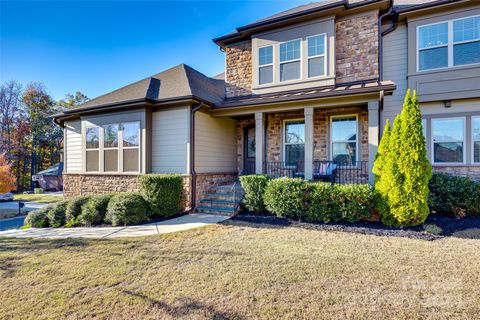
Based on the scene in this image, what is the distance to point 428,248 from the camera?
15.0 feet

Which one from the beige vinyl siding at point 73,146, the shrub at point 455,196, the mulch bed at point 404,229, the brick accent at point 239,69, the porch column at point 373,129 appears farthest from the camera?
the beige vinyl siding at point 73,146

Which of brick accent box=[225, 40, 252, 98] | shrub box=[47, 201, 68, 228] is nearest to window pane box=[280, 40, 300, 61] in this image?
brick accent box=[225, 40, 252, 98]

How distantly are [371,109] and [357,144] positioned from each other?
182cm

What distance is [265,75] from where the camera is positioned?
30.9 feet

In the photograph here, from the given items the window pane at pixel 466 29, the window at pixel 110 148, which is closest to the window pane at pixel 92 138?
the window at pixel 110 148

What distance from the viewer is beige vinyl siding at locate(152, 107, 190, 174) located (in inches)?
330

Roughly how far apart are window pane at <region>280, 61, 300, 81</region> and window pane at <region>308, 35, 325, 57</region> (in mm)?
592

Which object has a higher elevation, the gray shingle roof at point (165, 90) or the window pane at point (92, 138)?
the gray shingle roof at point (165, 90)

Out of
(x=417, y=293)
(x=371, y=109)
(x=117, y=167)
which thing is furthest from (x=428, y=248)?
(x=117, y=167)

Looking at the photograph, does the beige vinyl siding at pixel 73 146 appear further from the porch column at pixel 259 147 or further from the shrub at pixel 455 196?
the shrub at pixel 455 196

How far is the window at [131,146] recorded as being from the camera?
8938mm

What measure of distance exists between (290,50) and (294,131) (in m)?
3.06

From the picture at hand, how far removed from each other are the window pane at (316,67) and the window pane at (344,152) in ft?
8.60

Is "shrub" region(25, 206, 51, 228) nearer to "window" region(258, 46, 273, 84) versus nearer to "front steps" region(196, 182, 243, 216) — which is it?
"front steps" region(196, 182, 243, 216)
